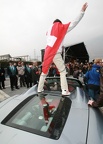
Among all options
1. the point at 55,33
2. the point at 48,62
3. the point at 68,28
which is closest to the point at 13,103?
the point at 48,62

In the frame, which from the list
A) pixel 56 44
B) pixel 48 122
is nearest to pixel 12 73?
pixel 56 44

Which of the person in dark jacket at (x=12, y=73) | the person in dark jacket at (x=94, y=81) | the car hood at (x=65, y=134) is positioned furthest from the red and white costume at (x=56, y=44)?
the person in dark jacket at (x=12, y=73)

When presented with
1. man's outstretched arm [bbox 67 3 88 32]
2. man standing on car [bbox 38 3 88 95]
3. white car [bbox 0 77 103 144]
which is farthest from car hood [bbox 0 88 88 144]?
man's outstretched arm [bbox 67 3 88 32]

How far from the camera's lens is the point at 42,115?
220cm

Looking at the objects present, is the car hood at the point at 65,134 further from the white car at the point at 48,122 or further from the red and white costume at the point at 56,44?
the red and white costume at the point at 56,44

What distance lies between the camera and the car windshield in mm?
1795

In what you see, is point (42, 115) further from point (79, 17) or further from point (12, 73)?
point (12, 73)

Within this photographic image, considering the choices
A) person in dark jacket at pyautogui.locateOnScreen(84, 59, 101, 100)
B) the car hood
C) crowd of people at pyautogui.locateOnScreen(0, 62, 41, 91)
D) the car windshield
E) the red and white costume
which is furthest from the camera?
crowd of people at pyautogui.locateOnScreen(0, 62, 41, 91)

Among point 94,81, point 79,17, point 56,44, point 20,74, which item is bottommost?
point 94,81

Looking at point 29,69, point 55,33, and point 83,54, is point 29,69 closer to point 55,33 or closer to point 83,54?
point 55,33

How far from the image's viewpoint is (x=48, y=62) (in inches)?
142

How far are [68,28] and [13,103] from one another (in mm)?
1993

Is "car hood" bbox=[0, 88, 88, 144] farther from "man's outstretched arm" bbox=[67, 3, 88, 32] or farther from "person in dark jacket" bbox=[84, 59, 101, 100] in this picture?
"person in dark jacket" bbox=[84, 59, 101, 100]

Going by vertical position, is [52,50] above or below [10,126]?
above
